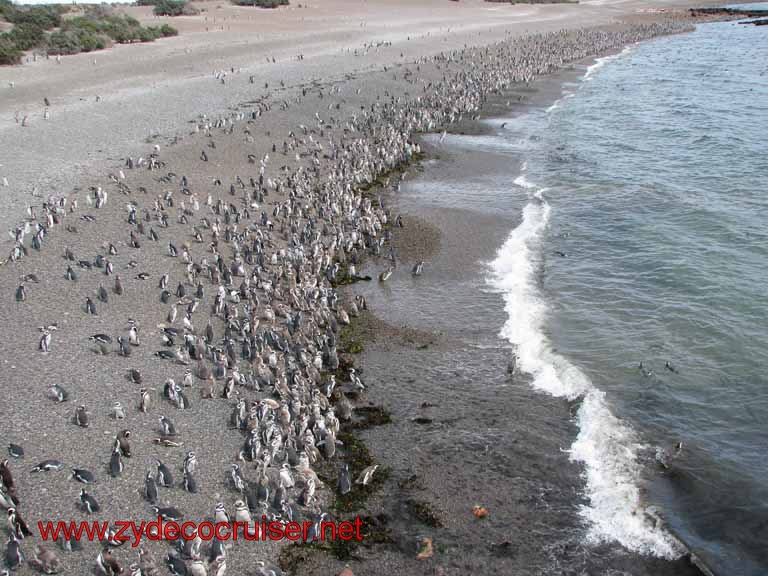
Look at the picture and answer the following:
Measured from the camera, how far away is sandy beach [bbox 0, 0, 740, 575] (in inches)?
474

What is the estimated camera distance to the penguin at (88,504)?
11.2 meters

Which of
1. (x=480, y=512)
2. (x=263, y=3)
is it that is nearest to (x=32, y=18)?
(x=263, y=3)

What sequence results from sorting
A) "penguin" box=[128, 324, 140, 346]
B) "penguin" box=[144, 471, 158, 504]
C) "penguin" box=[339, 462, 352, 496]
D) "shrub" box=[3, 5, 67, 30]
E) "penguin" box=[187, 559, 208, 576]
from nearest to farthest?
"penguin" box=[187, 559, 208, 576] → "penguin" box=[144, 471, 158, 504] → "penguin" box=[339, 462, 352, 496] → "penguin" box=[128, 324, 140, 346] → "shrub" box=[3, 5, 67, 30]

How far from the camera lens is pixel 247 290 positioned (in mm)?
19016

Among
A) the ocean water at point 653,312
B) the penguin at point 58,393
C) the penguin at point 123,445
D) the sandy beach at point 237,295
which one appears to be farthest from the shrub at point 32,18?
the penguin at point 123,445

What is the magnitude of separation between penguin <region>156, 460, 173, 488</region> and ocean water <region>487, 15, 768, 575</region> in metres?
7.81

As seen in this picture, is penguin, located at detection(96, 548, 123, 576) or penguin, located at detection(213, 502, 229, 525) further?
penguin, located at detection(213, 502, 229, 525)

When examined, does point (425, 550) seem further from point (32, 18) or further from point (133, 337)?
point (32, 18)

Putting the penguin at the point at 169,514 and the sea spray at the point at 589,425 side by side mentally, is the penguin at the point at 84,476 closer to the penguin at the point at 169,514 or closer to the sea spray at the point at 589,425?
the penguin at the point at 169,514

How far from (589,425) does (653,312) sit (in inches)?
274

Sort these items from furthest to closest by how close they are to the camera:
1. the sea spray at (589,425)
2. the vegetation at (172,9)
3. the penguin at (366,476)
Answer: the vegetation at (172,9), the penguin at (366,476), the sea spray at (589,425)

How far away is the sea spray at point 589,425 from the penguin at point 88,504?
29.2ft

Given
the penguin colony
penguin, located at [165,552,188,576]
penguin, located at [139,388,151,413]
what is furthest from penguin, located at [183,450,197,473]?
penguin, located at [139,388,151,413]

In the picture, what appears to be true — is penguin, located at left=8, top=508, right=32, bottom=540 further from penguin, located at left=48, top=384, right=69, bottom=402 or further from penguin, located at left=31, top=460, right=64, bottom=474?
penguin, located at left=48, top=384, right=69, bottom=402
